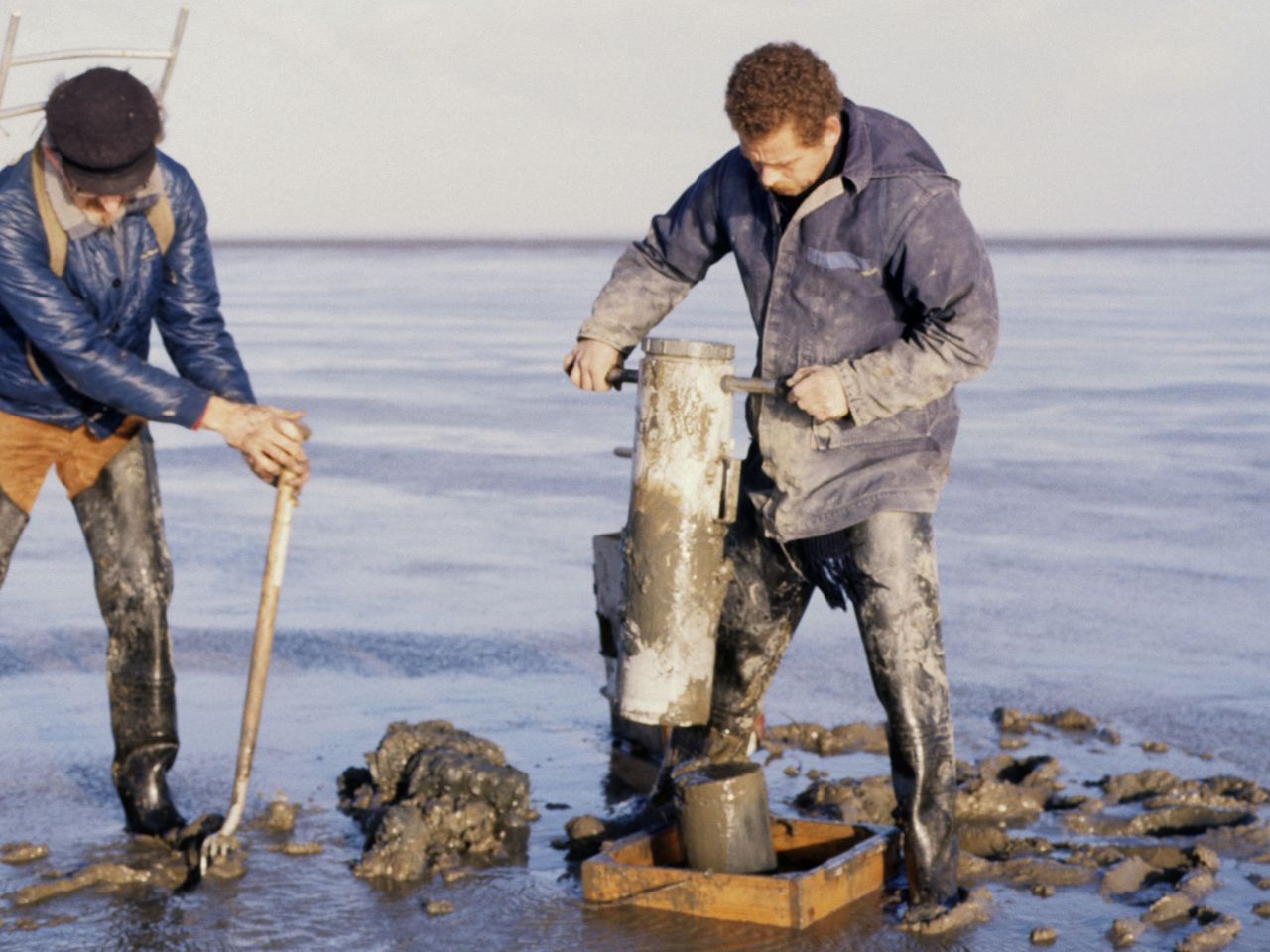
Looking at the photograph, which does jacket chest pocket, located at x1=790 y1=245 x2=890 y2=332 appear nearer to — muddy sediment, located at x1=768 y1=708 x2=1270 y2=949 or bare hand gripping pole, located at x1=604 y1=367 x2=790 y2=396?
bare hand gripping pole, located at x1=604 y1=367 x2=790 y2=396

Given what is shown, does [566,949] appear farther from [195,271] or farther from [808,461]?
[195,271]

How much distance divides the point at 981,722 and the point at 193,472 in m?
6.13

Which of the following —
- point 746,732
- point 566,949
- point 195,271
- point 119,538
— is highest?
point 195,271

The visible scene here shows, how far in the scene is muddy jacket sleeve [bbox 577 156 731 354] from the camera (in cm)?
475

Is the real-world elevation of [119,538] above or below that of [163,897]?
above

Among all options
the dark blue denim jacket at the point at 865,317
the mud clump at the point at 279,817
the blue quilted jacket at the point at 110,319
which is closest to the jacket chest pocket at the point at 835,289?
the dark blue denim jacket at the point at 865,317

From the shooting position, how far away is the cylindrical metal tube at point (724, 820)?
177 inches

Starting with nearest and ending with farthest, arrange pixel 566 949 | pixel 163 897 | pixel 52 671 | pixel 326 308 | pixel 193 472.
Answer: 1. pixel 566 949
2. pixel 163 897
3. pixel 52 671
4. pixel 193 472
5. pixel 326 308

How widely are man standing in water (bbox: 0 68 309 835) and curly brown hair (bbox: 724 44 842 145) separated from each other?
4.49ft

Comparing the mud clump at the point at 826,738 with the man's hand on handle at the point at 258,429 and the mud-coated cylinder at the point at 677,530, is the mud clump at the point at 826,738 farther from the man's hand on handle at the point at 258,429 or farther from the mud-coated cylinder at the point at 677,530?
the man's hand on handle at the point at 258,429

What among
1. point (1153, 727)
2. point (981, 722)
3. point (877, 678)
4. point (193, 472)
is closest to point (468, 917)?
point (877, 678)

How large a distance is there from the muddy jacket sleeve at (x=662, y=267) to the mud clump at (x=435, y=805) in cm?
120

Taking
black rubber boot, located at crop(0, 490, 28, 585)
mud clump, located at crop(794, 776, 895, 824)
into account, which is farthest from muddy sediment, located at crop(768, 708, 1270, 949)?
black rubber boot, located at crop(0, 490, 28, 585)

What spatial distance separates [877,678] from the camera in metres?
4.41
